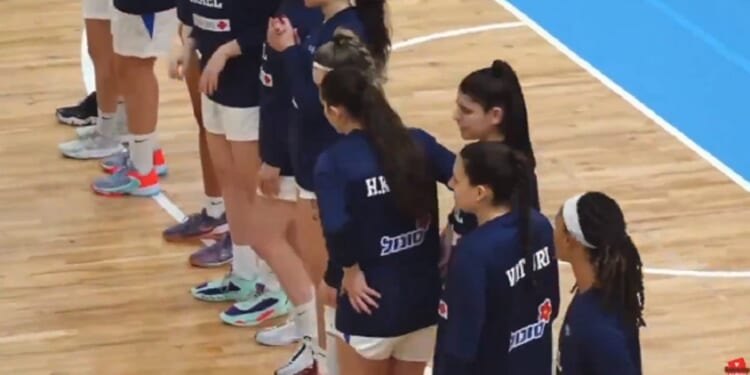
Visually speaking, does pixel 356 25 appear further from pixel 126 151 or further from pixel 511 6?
pixel 511 6

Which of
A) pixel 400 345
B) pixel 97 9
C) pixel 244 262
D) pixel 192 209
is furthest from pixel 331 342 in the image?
pixel 97 9

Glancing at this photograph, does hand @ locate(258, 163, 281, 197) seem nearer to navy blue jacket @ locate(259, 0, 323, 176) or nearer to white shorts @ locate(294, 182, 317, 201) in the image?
navy blue jacket @ locate(259, 0, 323, 176)

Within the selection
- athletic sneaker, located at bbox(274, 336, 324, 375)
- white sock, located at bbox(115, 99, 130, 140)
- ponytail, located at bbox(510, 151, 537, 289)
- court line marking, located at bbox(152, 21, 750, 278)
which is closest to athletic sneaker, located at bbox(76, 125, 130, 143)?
white sock, located at bbox(115, 99, 130, 140)

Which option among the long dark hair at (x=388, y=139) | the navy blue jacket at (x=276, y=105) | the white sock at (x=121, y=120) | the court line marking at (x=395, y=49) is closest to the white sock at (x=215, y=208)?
the court line marking at (x=395, y=49)

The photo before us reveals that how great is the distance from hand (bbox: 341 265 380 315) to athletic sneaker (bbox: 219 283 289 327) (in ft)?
5.80

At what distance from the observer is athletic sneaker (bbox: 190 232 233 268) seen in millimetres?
7191

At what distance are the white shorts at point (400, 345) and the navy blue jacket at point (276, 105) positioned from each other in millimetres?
1114

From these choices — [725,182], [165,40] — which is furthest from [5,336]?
[725,182]

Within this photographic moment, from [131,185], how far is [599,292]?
12.8 feet

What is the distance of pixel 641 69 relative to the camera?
940cm

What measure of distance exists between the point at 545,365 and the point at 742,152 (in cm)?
402

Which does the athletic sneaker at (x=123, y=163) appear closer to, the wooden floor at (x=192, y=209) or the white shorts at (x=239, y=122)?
the wooden floor at (x=192, y=209)

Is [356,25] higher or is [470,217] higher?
[356,25]

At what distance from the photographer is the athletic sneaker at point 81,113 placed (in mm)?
8539
